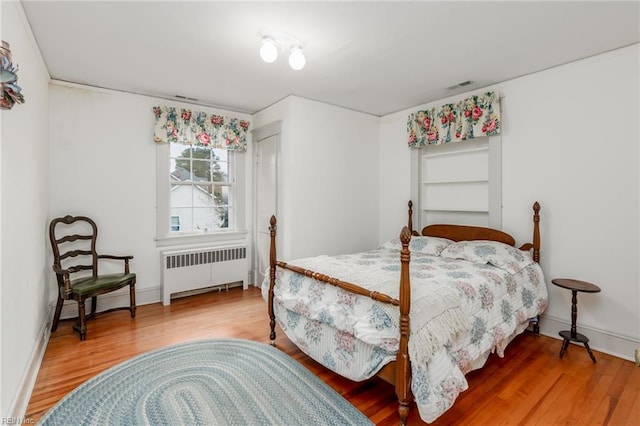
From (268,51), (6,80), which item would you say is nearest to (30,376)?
(6,80)

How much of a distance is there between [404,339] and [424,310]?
214 mm

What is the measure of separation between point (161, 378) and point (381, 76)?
324cm

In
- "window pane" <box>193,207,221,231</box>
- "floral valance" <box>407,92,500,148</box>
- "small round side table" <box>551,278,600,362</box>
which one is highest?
"floral valance" <box>407,92,500,148</box>

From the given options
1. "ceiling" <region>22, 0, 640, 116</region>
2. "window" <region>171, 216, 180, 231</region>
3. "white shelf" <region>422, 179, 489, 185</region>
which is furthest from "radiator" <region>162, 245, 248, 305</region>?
"white shelf" <region>422, 179, 489, 185</region>

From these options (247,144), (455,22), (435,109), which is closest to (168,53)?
(247,144)

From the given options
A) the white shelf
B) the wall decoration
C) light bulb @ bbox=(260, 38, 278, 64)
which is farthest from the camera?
the white shelf

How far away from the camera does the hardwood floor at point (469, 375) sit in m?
1.90

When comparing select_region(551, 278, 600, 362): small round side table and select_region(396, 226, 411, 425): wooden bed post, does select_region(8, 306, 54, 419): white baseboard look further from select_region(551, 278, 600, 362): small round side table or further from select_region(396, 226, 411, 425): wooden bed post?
select_region(551, 278, 600, 362): small round side table

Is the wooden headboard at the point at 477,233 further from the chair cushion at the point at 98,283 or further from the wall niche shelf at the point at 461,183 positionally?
the chair cushion at the point at 98,283

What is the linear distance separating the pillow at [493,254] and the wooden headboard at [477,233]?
0.42 feet

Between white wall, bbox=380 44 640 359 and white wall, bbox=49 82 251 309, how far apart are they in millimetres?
4061

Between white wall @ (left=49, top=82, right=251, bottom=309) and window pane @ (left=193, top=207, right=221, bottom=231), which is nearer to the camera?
white wall @ (left=49, top=82, right=251, bottom=309)

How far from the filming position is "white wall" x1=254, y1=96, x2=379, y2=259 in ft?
12.5

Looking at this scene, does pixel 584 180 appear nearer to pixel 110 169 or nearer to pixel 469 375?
pixel 469 375
